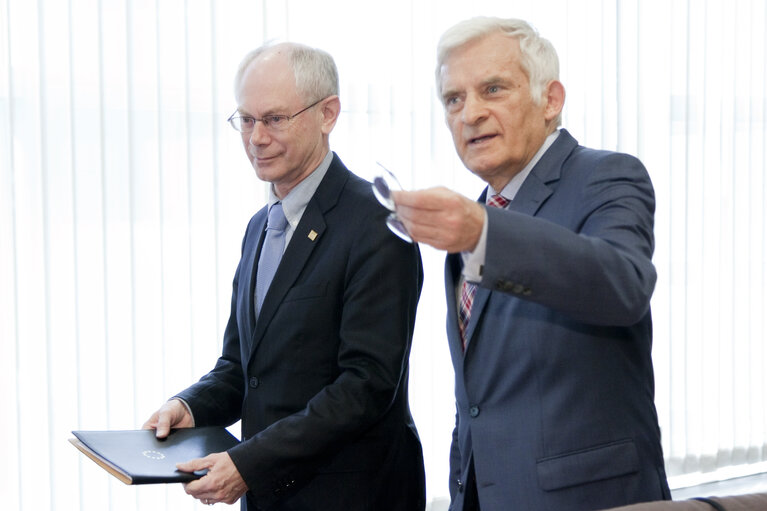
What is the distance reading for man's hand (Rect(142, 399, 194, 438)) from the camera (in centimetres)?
204

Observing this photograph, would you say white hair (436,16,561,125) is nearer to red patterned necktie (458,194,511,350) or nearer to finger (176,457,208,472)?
red patterned necktie (458,194,511,350)

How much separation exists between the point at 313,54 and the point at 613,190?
855 mm

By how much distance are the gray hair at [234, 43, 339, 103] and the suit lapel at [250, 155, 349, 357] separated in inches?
9.0

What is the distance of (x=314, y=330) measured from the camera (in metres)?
1.96

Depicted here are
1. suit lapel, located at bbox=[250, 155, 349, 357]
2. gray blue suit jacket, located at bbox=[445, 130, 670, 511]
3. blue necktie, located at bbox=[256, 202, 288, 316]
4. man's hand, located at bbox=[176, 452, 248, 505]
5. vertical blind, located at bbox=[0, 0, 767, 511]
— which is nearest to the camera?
gray blue suit jacket, located at bbox=[445, 130, 670, 511]

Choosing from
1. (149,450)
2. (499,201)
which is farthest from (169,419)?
(499,201)

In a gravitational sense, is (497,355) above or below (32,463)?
above

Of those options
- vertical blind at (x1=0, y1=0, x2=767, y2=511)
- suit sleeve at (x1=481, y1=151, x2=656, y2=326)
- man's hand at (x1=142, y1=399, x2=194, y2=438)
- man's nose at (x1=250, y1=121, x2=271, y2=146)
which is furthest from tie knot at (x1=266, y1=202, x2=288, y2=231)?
vertical blind at (x1=0, y1=0, x2=767, y2=511)

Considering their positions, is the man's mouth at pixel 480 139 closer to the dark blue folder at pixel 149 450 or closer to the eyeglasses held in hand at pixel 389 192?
the eyeglasses held in hand at pixel 389 192

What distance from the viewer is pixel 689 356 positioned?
459 centimetres

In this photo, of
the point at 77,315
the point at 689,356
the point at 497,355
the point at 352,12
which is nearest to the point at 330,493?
the point at 497,355

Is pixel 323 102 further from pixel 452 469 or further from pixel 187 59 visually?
pixel 187 59

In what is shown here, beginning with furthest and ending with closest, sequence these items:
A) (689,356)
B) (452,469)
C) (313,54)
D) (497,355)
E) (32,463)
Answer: (689,356)
(32,463)
(313,54)
(452,469)
(497,355)

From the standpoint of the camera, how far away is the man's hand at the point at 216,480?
182 centimetres
